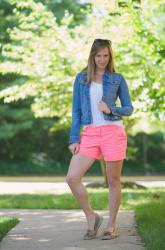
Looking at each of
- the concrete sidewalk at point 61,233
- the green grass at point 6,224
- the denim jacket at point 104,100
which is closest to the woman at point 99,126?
the denim jacket at point 104,100

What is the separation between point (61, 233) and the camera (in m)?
7.06

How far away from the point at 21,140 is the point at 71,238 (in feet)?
76.2

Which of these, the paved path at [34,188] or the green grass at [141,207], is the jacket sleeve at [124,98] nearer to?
the green grass at [141,207]

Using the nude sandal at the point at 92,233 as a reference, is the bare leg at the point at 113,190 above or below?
above

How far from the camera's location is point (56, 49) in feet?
51.4

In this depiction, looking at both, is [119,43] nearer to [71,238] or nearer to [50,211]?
[50,211]

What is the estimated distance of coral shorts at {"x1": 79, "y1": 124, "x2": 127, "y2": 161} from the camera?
21.2 feet

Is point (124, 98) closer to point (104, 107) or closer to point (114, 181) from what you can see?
point (104, 107)

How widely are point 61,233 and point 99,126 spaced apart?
1.25 meters

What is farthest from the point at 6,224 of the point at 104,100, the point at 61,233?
the point at 104,100

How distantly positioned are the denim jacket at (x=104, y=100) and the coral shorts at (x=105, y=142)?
0.08 meters

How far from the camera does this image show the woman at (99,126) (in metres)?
6.45

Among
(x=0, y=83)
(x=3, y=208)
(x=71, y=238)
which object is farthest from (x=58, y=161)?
(x=71, y=238)

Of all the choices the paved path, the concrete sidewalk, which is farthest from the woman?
the paved path
